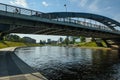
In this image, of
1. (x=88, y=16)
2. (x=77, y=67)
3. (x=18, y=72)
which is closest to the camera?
(x=18, y=72)

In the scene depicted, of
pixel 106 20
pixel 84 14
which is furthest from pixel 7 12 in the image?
pixel 106 20

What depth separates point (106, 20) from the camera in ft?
270

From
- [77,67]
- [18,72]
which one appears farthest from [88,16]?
[18,72]

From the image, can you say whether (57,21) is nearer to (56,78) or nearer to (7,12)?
(7,12)

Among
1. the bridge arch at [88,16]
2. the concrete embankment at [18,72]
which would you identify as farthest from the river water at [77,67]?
the bridge arch at [88,16]

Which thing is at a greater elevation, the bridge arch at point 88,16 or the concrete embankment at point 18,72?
the bridge arch at point 88,16

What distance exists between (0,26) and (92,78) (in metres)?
32.1

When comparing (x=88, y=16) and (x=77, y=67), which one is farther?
(x=88, y=16)

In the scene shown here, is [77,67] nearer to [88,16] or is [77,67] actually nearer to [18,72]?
[18,72]

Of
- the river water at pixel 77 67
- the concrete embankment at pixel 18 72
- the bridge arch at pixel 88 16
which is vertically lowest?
the river water at pixel 77 67

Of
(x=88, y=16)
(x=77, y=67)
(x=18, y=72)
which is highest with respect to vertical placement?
(x=88, y=16)

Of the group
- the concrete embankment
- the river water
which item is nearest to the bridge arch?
the river water

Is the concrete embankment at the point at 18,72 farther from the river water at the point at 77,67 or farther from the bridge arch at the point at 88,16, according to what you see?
the bridge arch at the point at 88,16

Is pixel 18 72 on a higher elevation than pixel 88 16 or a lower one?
lower
